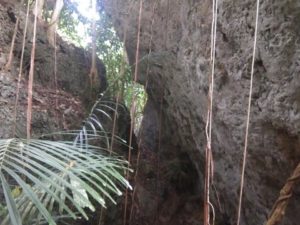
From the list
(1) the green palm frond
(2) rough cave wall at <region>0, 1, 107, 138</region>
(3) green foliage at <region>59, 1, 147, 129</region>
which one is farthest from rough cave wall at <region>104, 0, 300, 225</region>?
(3) green foliage at <region>59, 1, 147, 129</region>

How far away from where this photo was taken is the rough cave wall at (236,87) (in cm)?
134

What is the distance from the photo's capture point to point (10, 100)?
2711 mm

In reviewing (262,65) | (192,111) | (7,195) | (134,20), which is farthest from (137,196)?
(7,195)

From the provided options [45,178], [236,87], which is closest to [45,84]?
[236,87]

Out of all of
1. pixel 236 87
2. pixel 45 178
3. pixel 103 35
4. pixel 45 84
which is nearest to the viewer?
pixel 45 178

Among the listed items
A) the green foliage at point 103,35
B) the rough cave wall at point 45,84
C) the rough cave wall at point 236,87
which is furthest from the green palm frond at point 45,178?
the green foliage at point 103,35

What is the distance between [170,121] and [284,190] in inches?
72.0

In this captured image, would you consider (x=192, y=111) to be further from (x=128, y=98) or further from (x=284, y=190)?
(x=128, y=98)

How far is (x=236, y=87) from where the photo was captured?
1656 mm

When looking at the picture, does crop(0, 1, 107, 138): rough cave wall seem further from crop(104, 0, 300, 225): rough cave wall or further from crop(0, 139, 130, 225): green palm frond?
crop(0, 139, 130, 225): green palm frond

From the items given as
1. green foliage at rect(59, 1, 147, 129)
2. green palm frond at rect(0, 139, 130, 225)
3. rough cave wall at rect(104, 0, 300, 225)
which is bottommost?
green palm frond at rect(0, 139, 130, 225)

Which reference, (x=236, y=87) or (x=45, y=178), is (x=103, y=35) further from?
(x=45, y=178)

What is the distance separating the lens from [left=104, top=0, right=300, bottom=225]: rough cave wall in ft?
4.41

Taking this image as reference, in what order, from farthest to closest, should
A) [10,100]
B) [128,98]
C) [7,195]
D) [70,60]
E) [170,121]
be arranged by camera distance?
[128,98] → [70,60] → [170,121] → [10,100] → [7,195]
